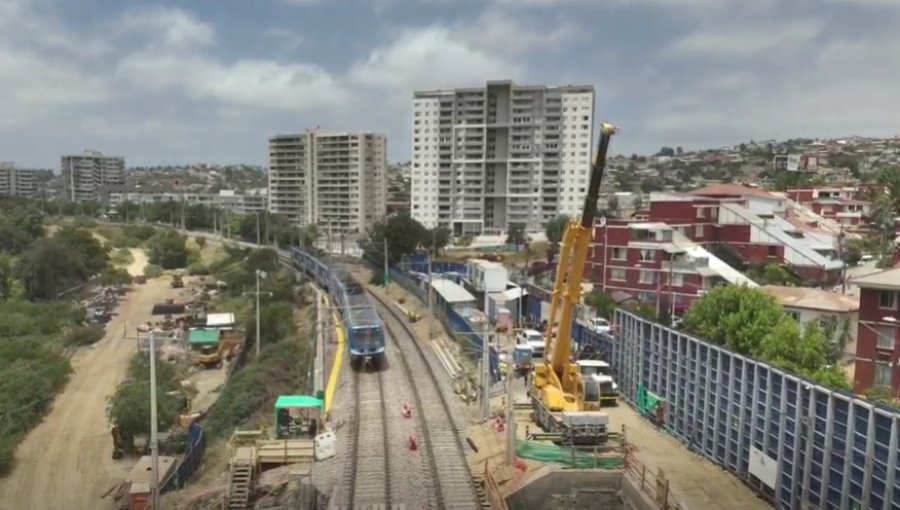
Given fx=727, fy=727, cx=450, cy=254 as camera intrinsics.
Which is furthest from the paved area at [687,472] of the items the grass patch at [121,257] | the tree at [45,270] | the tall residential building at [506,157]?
the tall residential building at [506,157]

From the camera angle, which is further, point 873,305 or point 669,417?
point 873,305

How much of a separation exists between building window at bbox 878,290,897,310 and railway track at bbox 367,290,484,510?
14.5 meters

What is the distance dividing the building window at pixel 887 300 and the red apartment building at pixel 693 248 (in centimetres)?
1448

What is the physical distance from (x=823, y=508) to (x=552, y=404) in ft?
25.4

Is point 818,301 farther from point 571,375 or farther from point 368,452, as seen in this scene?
point 368,452

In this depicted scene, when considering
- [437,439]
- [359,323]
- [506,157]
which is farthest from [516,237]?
[437,439]

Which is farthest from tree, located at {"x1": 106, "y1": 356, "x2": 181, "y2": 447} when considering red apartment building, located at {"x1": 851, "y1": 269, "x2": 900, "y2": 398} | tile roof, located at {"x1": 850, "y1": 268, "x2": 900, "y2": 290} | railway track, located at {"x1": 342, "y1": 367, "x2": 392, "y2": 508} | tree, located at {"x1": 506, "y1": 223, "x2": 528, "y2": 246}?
tree, located at {"x1": 506, "y1": 223, "x2": 528, "y2": 246}

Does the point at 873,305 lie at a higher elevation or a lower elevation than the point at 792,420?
higher

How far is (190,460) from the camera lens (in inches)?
830

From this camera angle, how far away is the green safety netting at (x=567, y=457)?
1808 cm

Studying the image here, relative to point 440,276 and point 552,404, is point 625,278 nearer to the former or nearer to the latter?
point 440,276

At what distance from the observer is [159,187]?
197 meters

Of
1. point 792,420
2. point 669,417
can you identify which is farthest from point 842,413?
point 669,417

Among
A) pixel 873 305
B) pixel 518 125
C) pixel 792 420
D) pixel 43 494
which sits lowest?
pixel 43 494
